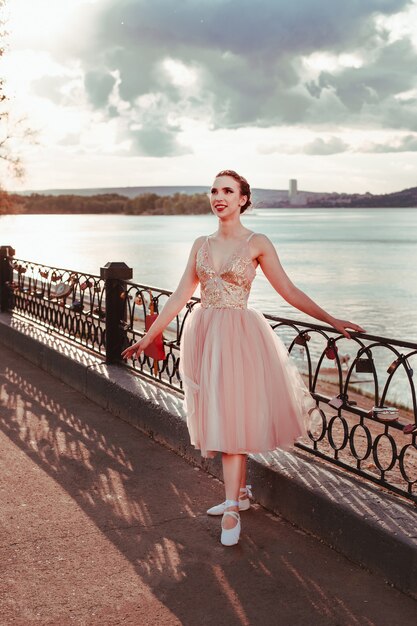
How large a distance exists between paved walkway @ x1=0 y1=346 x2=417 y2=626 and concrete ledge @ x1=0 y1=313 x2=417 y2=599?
0.08 m

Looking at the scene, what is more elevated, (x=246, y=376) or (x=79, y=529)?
(x=246, y=376)

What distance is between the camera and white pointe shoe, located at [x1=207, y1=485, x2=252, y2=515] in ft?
15.9

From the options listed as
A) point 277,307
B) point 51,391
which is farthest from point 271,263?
point 277,307

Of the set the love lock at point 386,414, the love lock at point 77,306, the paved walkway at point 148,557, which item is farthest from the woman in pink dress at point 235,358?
the love lock at point 77,306

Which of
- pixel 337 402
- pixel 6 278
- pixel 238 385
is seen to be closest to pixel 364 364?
pixel 337 402

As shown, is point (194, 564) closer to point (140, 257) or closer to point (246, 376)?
point (246, 376)

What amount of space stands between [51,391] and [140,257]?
311 ft

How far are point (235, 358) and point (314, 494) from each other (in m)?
0.89

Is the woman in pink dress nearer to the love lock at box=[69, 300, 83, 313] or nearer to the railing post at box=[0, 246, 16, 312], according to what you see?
the love lock at box=[69, 300, 83, 313]

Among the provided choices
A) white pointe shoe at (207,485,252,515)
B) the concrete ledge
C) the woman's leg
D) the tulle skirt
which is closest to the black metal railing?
the concrete ledge

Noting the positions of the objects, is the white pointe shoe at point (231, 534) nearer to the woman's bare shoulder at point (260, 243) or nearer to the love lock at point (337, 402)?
the love lock at point (337, 402)

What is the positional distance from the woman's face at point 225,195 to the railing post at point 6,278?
8954mm

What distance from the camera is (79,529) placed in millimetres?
4648

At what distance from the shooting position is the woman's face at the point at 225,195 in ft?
14.9
